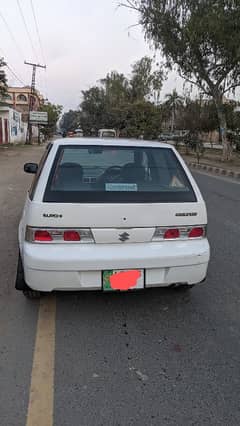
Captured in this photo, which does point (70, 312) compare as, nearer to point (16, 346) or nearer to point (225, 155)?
point (16, 346)

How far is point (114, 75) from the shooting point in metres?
60.0

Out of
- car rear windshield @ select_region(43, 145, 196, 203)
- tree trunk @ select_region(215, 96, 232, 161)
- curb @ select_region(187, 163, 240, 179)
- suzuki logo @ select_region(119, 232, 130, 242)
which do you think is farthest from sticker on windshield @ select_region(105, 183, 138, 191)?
tree trunk @ select_region(215, 96, 232, 161)

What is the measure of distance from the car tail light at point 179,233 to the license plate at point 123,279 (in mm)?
348

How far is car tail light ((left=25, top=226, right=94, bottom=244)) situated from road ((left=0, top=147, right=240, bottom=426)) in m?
0.78

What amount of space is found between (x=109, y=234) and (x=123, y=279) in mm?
403

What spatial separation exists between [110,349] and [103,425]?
0.80m

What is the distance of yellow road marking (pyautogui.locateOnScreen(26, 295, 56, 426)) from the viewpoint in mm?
2230

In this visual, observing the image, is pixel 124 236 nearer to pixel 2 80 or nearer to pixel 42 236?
pixel 42 236

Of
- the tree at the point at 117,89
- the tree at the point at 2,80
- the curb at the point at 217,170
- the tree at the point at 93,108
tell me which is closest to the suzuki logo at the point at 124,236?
the curb at the point at 217,170

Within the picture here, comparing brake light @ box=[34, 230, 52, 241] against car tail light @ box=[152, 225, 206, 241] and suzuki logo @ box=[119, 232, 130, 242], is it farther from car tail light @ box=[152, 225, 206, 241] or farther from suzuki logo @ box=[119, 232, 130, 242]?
car tail light @ box=[152, 225, 206, 241]

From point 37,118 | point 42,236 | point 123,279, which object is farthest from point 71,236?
point 37,118

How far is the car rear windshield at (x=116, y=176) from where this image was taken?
3.23 meters

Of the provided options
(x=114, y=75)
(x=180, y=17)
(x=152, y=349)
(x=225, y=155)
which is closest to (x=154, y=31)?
(x=180, y=17)

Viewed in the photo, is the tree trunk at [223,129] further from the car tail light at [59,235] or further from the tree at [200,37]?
the car tail light at [59,235]
